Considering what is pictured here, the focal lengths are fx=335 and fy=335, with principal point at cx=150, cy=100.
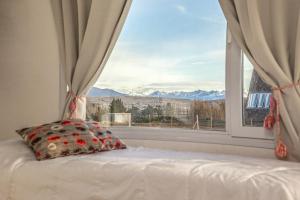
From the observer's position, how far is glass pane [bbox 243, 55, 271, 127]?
6.81ft

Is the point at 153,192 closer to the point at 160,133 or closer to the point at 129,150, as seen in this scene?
the point at 129,150

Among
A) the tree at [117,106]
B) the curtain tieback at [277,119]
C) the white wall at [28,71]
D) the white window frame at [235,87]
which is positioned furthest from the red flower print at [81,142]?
the curtain tieback at [277,119]

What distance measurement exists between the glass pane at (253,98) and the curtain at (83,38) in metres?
0.98

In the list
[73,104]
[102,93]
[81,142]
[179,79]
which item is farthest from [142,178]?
[102,93]

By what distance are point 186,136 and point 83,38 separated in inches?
41.9

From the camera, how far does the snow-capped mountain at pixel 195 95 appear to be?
230 cm

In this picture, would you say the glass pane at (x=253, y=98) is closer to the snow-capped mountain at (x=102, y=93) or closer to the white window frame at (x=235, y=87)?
the white window frame at (x=235, y=87)

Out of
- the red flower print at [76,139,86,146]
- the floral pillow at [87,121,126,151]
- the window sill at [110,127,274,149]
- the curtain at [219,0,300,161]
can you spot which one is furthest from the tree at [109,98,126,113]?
the curtain at [219,0,300,161]

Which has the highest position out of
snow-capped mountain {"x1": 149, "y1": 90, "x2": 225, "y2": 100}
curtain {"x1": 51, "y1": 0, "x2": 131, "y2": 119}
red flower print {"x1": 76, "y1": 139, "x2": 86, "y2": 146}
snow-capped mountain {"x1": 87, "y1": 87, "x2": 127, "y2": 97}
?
curtain {"x1": 51, "y1": 0, "x2": 131, "y2": 119}

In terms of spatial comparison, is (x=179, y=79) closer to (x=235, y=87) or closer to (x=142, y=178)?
(x=235, y=87)

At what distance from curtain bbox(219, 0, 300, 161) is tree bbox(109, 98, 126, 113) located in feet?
3.69

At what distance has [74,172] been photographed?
1.72m

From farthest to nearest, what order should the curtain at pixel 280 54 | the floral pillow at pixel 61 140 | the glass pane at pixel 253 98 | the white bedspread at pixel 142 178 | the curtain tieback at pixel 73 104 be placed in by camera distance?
the curtain tieback at pixel 73 104 → the glass pane at pixel 253 98 → the floral pillow at pixel 61 140 → the curtain at pixel 280 54 → the white bedspread at pixel 142 178

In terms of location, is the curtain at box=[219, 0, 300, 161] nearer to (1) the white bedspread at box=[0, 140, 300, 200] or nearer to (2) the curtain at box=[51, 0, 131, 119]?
(1) the white bedspread at box=[0, 140, 300, 200]
